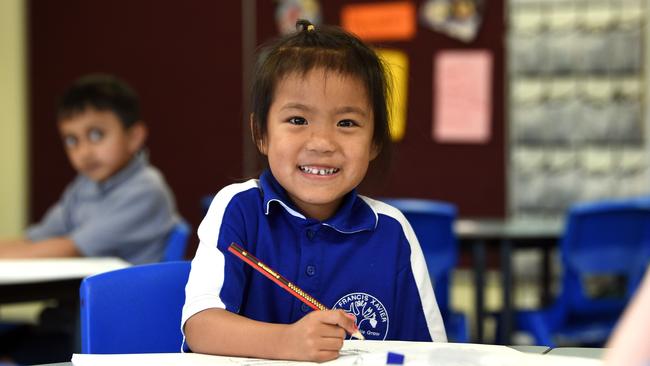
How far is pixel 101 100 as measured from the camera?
2924mm

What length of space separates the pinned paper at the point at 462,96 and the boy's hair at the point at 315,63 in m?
3.78

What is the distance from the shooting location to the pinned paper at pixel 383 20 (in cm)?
531

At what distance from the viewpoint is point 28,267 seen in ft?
7.70

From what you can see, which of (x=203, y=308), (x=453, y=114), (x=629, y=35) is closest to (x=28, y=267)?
(x=203, y=308)

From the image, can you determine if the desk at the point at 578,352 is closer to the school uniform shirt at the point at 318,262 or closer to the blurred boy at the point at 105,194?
the school uniform shirt at the point at 318,262

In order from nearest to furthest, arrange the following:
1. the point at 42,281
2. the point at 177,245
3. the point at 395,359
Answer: the point at 395,359
the point at 42,281
the point at 177,245

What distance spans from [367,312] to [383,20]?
4065 mm

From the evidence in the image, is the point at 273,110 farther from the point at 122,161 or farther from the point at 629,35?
the point at 629,35

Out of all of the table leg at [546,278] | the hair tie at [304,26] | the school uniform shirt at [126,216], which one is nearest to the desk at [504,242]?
the table leg at [546,278]

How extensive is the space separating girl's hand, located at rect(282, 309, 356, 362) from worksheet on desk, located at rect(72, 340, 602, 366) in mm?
13

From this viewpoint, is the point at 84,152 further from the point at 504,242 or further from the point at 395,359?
the point at 395,359

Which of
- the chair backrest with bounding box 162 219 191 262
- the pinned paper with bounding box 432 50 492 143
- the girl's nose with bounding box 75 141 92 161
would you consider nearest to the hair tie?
the chair backrest with bounding box 162 219 191 262

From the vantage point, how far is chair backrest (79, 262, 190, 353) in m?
1.43

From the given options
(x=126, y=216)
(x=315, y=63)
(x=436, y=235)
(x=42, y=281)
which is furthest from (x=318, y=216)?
(x=436, y=235)
